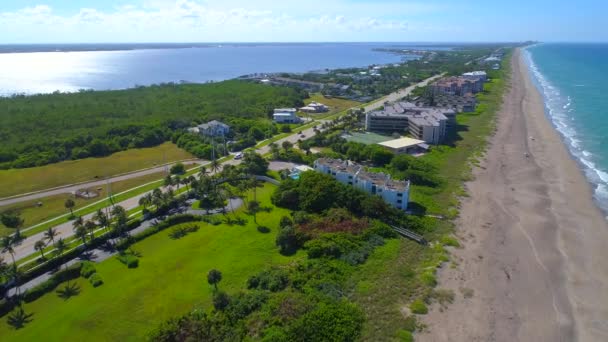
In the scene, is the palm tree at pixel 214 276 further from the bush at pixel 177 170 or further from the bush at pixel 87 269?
the bush at pixel 177 170

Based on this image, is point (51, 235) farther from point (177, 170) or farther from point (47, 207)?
point (177, 170)

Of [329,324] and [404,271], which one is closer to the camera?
[329,324]

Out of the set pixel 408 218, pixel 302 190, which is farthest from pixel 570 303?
pixel 302 190

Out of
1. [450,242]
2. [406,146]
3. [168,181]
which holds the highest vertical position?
[406,146]

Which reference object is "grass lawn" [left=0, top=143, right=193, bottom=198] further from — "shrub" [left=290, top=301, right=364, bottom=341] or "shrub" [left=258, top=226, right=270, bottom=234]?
"shrub" [left=290, top=301, right=364, bottom=341]

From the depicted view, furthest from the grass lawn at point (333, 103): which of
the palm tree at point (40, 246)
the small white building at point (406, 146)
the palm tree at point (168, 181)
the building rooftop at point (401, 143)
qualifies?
the palm tree at point (40, 246)

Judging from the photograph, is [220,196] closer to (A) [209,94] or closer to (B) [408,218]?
(B) [408,218]

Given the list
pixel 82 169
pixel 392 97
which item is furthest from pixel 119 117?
pixel 392 97
